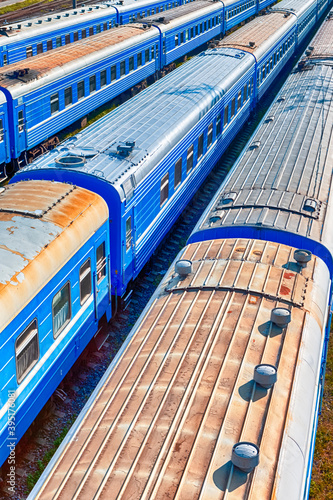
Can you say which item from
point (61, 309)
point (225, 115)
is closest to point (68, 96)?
point (225, 115)

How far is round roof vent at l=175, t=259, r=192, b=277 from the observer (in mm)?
7529

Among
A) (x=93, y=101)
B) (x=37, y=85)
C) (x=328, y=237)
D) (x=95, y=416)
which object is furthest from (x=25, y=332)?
(x=93, y=101)

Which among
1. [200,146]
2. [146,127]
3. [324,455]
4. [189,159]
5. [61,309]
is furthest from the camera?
[200,146]

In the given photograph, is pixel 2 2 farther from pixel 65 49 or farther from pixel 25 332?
pixel 25 332

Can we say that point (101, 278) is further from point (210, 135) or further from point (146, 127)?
point (210, 135)

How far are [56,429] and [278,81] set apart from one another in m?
26.9

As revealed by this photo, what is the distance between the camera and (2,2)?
55781 mm

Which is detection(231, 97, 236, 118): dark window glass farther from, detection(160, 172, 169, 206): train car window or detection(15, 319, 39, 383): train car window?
detection(15, 319, 39, 383): train car window

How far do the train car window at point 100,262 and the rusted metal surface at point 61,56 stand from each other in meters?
9.01

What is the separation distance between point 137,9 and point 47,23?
10.1m

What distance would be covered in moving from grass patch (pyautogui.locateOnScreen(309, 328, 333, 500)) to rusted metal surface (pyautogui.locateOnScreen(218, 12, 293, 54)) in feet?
52.4

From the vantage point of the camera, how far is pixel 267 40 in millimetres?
24797

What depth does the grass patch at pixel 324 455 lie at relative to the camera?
8.20 metres

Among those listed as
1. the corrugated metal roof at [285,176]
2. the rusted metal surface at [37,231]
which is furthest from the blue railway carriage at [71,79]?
the rusted metal surface at [37,231]
